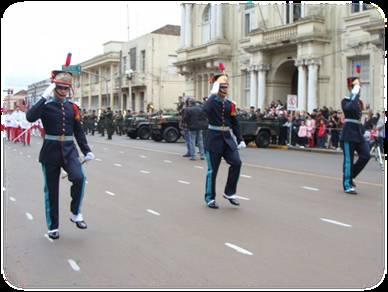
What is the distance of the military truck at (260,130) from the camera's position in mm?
23719

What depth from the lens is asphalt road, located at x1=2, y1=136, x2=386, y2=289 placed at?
524 cm

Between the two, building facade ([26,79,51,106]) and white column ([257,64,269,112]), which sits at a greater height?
white column ([257,64,269,112])

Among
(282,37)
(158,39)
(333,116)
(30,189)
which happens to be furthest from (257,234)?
(158,39)

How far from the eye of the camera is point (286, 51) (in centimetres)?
3039

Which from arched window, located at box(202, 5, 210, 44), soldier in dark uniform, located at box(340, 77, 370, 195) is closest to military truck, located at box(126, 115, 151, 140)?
arched window, located at box(202, 5, 210, 44)

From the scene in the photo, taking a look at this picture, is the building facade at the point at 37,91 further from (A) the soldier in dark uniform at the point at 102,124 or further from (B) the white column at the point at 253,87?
(A) the soldier in dark uniform at the point at 102,124

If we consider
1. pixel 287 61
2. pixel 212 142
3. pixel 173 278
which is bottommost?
pixel 173 278

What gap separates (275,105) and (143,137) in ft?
23.5

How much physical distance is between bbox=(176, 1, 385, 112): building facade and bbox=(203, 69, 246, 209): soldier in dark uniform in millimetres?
13180

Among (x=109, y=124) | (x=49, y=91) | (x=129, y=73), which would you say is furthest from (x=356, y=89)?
(x=129, y=73)

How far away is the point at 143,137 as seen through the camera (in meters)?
30.6

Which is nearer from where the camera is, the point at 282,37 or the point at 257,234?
the point at 257,234

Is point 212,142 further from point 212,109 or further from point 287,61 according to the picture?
point 287,61

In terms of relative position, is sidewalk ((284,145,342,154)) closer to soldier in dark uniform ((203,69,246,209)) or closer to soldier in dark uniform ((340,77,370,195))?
soldier in dark uniform ((340,77,370,195))
